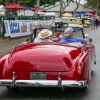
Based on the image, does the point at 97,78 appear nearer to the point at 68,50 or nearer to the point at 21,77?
the point at 68,50

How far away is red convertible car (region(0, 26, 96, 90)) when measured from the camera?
22.7 ft

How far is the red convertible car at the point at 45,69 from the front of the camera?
6.93 metres

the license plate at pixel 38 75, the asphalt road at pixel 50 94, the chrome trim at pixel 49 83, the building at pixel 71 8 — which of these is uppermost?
the license plate at pixel 38 75

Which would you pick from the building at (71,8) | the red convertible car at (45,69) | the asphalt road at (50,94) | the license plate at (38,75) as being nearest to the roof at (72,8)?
the building at (71,8)

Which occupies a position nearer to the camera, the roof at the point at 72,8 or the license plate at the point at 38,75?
the license plate at the point at 38,75

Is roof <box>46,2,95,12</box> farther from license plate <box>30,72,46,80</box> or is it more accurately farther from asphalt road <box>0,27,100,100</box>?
license plate <box>30,72,46,80</box>

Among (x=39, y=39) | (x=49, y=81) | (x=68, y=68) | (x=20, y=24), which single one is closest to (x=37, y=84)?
(x=49, y=81)

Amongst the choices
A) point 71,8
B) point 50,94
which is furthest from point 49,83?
point 71,8

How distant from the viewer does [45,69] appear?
23.1ft

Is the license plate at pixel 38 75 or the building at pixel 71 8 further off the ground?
the license plate at pixel 38 75

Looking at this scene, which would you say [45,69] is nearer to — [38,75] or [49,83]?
[38,75]

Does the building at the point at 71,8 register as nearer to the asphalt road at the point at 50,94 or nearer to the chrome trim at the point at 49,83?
the asphalt road at the point at 50,94

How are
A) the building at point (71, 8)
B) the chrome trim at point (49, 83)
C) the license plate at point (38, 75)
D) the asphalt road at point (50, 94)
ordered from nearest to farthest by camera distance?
1. the chrome trim at point (49, 83)
2. the license plate at point (38, 75)
3. the asphalt road at point (50, 94)
4. the building at point (71, 8)

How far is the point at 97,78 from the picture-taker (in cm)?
949
